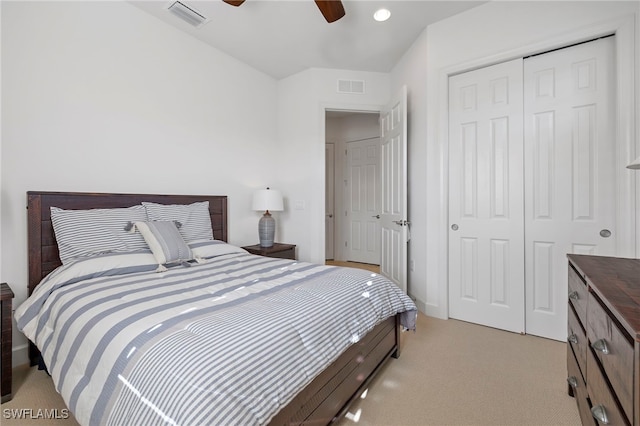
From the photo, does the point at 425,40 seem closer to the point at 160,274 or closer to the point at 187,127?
the point at 187,127

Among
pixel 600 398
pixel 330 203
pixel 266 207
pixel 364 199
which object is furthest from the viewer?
pixel 330 203

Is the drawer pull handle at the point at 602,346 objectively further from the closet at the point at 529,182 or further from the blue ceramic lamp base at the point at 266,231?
the blue ceramic lamp base at the point at 266,231

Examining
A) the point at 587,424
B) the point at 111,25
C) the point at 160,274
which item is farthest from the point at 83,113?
the point at 587,424

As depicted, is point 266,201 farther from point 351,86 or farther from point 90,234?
point 351,86

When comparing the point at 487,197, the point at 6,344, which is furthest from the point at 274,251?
the point at 487,197

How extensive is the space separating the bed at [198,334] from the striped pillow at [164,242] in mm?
63

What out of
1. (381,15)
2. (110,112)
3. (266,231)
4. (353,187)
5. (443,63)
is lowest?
(266,231)

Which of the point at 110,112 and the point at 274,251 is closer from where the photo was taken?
the point at 110,112

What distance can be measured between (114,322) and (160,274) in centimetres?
75

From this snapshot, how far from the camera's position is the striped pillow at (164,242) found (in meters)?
Answer: 2.00

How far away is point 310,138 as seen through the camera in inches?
147

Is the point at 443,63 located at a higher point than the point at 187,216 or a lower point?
higher

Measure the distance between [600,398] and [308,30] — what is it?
3.26 m

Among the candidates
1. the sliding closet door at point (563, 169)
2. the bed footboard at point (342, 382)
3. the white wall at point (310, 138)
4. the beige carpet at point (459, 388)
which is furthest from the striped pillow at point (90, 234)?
the sliding closet door at point (563, 169)
